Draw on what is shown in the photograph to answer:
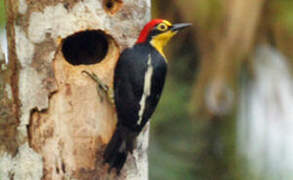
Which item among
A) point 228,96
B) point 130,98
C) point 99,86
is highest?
point 99,86

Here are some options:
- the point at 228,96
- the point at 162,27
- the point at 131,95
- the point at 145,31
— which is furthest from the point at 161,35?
the point at 228,96

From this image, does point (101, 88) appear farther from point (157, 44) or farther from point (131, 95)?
point (157, 44)

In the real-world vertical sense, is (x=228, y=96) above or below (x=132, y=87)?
below

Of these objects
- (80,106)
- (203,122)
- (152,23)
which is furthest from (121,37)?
(203,122)

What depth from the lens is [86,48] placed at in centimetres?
354

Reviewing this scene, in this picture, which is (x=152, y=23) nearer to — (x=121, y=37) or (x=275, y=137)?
(x=121, y=37)

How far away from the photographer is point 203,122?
5.96 metres

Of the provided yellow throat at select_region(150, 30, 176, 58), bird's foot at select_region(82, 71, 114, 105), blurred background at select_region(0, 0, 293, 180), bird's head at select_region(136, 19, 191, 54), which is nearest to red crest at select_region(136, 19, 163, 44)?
bird's head at select_region(136, 19, 191, 54)

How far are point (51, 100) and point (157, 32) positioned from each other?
2.39ft

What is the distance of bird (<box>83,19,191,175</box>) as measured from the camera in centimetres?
313

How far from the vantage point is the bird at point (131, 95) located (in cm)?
313

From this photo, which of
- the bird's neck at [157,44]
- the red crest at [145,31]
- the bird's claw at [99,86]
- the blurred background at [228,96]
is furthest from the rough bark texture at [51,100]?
the blurred background at [228,96]

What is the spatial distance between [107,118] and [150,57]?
412 millimetres

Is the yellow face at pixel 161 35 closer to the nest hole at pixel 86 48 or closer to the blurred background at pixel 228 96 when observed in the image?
the nest hole at pixel 86 48
